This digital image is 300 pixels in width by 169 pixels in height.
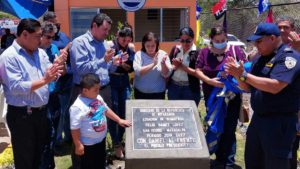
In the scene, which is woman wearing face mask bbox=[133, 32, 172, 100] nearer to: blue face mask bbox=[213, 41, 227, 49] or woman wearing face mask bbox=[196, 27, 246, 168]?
woman wearing face mask bbox=[196, 27, 246, 168]

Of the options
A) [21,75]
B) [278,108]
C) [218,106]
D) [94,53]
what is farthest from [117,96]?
[278,108]

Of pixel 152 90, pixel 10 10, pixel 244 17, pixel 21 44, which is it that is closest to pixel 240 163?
pixel 152 90

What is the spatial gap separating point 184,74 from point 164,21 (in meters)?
10.3

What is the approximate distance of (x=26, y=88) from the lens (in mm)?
3578

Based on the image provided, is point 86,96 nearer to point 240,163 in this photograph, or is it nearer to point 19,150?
point 19,150

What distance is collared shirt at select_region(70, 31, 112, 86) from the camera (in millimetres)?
4449

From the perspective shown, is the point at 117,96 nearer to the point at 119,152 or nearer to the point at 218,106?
the point at 119,152

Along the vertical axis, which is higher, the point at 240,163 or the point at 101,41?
the point at 101,41

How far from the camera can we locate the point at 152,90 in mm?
5098

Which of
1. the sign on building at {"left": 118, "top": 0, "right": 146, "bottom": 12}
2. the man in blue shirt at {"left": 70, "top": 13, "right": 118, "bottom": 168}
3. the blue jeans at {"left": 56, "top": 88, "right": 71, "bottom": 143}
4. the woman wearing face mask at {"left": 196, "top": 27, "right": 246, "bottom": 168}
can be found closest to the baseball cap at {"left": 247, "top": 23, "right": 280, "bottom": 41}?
the woman wearing face mask at {"left": 196, "top": 27, "right": 246, "bottom": 168}

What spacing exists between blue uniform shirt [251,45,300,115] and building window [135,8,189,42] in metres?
9.99

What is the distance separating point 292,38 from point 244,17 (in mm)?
21652

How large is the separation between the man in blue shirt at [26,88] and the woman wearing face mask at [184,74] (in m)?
1.94

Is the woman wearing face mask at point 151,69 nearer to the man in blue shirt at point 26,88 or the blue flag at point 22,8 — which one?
the man in blue shirt at point 26,88
